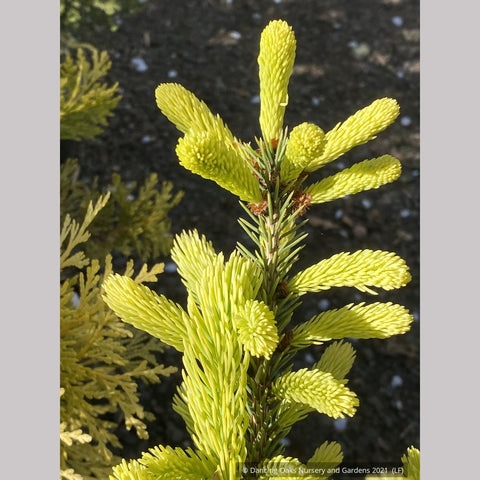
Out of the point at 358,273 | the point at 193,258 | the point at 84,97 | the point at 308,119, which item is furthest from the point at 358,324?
the point at 84,97

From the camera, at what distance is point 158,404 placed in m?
0.91

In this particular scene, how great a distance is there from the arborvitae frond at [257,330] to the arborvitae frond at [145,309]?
90mm

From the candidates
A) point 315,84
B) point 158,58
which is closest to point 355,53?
point 315,84

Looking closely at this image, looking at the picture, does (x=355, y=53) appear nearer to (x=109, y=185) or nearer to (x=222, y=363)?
(x=109, y=185)

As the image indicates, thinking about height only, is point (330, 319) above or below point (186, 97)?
below

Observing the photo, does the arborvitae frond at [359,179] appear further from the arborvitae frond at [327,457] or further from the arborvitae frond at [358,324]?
the arborvitae frond at [327,457]

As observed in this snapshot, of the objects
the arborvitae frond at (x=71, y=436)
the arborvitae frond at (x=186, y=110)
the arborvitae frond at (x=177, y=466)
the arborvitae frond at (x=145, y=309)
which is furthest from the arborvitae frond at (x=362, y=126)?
the arborvitae frond at (x=71, y=436)

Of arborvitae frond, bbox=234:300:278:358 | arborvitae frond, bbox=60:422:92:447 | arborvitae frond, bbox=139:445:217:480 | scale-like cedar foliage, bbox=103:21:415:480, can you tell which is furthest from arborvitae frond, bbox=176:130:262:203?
arborvitae frond, bbox=60:422:92:447

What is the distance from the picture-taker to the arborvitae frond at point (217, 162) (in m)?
0.57

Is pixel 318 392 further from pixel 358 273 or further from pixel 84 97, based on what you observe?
pixel 84 97

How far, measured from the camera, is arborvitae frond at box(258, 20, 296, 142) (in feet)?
2.08

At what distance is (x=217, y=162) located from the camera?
586mm

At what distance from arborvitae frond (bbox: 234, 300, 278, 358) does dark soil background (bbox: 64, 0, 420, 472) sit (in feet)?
0.99

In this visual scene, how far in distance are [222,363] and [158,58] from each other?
1.47 feet
